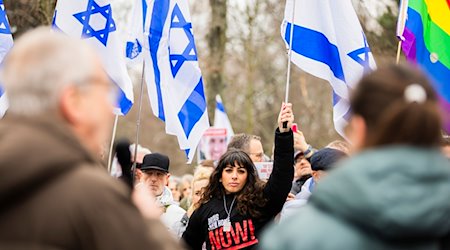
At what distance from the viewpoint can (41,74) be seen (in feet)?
10.2

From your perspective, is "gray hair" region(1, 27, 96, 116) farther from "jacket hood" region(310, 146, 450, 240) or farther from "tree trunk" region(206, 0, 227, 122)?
"tree trunk" region(206, 0, 227, 122)

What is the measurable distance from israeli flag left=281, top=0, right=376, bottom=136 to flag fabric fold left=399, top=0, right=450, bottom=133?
0.56 meters

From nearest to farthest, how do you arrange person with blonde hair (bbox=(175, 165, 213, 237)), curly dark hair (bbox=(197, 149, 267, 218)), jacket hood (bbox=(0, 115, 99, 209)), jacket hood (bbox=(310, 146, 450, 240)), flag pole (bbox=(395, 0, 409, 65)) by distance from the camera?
jacket hood (bbox=(0, 115, 99, 209)), jacket hood (bbox=(310, 146, 450, 240)), curly dark hair (bbox=(197, 149, 267, 218)), person with blonde hair (bbox=(175, 165, 213, 237)), flag pole (bbox=(395, 0, 409, 65))

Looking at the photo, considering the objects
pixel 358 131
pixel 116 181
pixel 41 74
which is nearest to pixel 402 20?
pixel 358 131

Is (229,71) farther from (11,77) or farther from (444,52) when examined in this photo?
(11,77)

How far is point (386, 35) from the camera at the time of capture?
2061cm

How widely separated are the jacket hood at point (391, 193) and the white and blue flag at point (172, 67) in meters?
5.74

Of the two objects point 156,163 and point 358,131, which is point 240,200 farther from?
point 358,131

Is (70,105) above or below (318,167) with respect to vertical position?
above

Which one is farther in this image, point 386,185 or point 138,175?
point 138,175

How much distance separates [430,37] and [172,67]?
232 cm

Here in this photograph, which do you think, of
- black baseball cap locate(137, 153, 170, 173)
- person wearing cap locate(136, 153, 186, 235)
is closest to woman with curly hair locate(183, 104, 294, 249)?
person wearing cap locate(136, 153, 186, 235)

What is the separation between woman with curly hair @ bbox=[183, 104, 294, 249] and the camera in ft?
21.5

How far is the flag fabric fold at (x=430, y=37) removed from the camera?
8469 millimetres
